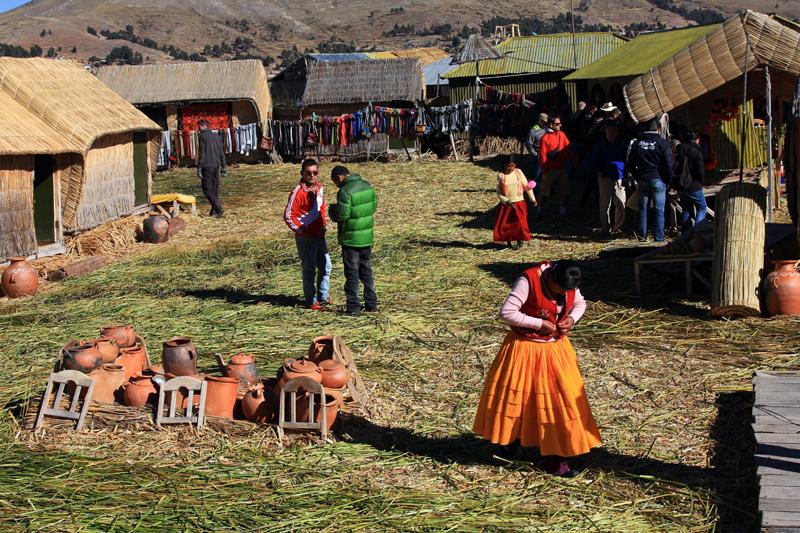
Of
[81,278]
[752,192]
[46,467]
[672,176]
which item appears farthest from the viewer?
[81,278]

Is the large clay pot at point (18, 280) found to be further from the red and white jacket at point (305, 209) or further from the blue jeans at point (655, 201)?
the blue jeans at point (655, 201)

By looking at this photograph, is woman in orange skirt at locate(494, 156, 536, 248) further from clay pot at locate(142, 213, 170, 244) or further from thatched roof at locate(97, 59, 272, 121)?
thatched roof at locate(97, 59, 272, 121)

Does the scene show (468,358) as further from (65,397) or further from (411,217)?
(411,217)

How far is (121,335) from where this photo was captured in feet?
30.4

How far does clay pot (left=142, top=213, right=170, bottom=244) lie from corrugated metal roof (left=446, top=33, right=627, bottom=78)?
55.3ft

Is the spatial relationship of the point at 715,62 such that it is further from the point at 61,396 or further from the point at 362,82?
the point at 362,82

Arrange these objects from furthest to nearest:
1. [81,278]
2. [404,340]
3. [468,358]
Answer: [81,278] → [404,340] → [468,358]

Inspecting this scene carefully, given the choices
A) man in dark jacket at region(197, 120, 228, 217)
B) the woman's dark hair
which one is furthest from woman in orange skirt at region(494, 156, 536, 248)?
the woman's dark hair

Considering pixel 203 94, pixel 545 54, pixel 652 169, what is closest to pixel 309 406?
pixel 652 169

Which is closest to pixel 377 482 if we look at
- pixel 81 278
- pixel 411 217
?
pixel 81 278

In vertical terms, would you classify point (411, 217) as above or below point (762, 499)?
above

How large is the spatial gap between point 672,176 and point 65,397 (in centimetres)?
858

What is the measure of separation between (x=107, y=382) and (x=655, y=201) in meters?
8.27

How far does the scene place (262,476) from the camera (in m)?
6.91
